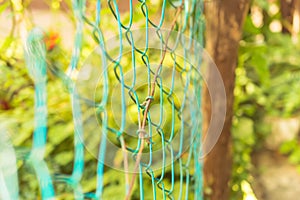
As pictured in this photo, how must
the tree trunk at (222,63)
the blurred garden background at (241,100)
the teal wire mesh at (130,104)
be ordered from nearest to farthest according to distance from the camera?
the teal wire mesh at (130,104) < the tree trunk at (222,63) < the blurred garden background at (241,100)

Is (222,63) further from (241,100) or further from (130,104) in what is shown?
(241,100)

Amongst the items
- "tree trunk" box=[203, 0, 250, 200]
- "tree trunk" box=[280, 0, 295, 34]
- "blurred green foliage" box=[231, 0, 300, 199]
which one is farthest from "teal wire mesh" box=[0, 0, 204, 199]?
"tree trunk" box=[280, 0, 295, 34]

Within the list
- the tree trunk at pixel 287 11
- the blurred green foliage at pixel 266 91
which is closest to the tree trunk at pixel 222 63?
the blurred green foliage at pixel 266 91

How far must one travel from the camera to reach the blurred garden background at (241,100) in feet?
5.59

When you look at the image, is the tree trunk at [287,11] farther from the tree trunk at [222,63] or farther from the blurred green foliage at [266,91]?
the tree trunk at [222,63]

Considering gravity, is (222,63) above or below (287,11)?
below

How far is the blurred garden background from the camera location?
1.70 meters

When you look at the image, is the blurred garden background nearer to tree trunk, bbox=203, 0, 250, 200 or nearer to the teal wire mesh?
tree trunk, bbox=203, 0, 250, 200

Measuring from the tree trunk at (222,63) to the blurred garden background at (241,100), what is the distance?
22 millimetres

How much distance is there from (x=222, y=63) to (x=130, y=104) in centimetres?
50

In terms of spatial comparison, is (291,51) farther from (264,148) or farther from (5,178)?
(5,178)

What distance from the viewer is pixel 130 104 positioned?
116 centimetres

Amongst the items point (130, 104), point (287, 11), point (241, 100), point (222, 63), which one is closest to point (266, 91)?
point (241, 100)

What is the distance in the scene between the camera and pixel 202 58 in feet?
4.97
